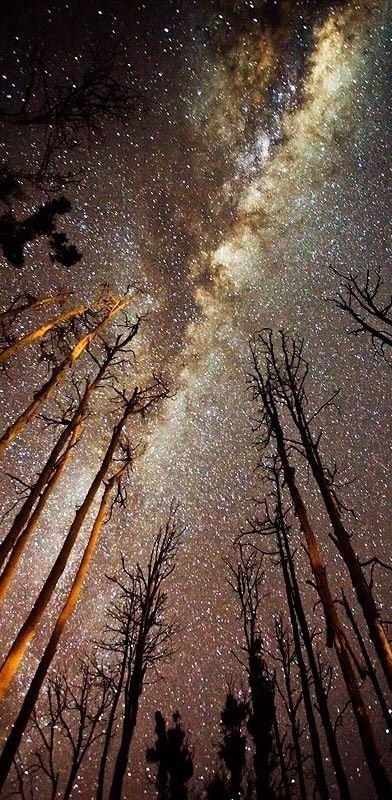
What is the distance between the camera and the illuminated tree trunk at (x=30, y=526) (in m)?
7.39

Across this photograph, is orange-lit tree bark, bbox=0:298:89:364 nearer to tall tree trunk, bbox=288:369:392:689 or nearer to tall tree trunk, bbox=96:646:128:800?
tall tree trunk, bbox=288:369:392:689

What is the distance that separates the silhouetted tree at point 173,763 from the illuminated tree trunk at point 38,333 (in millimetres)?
19208

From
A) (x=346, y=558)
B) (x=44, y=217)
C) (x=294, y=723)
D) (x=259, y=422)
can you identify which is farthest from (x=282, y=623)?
(x=44, y=217)

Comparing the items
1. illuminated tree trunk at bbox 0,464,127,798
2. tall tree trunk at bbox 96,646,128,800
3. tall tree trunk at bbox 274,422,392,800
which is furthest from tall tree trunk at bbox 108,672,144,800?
tall tree trunk at bbox 274,422,392,800

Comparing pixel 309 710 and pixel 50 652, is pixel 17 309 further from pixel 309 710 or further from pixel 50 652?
pixel 309 710

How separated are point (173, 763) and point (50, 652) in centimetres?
1921

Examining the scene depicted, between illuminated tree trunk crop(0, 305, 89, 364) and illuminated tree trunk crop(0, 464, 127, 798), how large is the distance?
351 centimetres

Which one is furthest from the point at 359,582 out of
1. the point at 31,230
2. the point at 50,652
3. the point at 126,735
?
the point at 31,230

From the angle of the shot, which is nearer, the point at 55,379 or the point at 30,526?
the point at 30,526

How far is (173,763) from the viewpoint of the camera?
21266 millimetres

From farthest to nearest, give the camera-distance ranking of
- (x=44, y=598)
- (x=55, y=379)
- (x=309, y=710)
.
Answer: (x=309, y=710) → (x=55, y=379) → (x=44, y=598)

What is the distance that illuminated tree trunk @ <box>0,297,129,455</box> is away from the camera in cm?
810

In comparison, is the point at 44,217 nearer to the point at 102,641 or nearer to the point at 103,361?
the point at 103,361

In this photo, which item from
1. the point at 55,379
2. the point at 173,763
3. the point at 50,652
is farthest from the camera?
the point at 173,763
